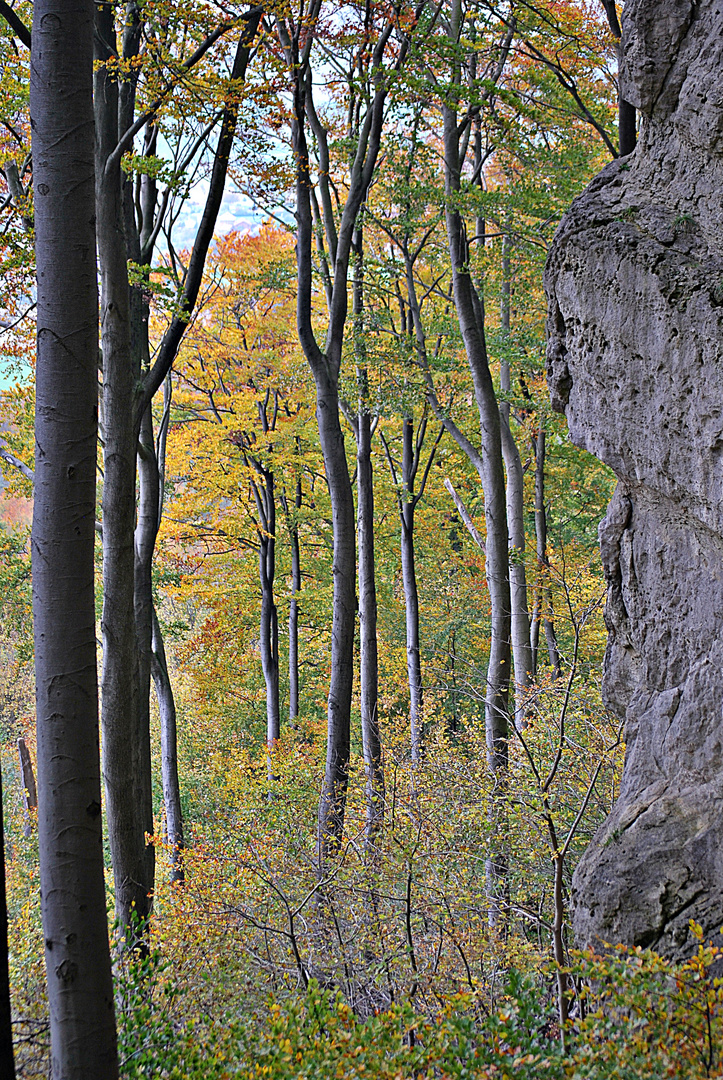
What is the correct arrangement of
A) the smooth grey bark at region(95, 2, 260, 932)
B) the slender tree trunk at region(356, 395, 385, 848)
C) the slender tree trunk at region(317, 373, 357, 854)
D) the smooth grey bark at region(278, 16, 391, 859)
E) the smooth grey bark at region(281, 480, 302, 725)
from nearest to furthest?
the smooth grey bark at region(95, 2, 260, 932) < the smooth grey bark at region(278, 16, 391, 859) < the slender tree trunk at region(317, 373, 357, 854) < the slender tree trunk at region(356, 395, 385, 848) < the smooth grey bark at region(281, 480, 302, 725)

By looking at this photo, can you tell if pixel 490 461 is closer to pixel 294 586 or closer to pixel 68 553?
pixel 68 553

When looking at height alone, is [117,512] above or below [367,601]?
above

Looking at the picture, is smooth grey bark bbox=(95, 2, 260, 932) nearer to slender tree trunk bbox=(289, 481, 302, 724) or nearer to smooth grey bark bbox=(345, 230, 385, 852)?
smooth grey bark bbox=(345, 230, 385, 852)

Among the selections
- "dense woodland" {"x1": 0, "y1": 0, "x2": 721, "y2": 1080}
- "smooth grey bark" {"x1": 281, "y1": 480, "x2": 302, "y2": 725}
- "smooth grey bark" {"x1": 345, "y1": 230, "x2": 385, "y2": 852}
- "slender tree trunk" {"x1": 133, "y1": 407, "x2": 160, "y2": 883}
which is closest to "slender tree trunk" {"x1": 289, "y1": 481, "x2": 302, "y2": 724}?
"smooth grey bark" {"x1": 281, "y1": 480, "x2": 302, "y2": 725}

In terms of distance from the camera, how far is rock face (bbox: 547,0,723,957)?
14.1ft

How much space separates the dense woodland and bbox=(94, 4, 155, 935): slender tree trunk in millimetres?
33

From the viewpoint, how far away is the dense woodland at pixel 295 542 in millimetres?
3225

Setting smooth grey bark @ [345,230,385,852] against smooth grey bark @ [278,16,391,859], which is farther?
→ smooth grey bark @ [345,230,385,852]

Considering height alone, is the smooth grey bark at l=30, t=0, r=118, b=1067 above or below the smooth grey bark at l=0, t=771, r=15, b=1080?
above

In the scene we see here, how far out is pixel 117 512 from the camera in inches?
244

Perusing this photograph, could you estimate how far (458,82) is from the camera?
350 inches

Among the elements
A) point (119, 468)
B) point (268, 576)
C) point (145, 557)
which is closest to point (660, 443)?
point (119, 468)

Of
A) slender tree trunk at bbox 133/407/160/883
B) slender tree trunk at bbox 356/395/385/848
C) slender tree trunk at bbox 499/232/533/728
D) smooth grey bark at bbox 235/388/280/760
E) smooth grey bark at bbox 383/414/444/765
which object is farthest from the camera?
smooth grey bark at bbox 235/388/280/760

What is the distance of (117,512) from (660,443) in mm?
4151
